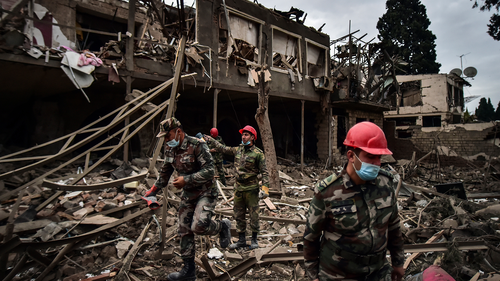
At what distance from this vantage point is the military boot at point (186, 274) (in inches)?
126

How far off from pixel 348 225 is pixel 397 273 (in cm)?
61

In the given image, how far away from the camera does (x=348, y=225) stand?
1763mm

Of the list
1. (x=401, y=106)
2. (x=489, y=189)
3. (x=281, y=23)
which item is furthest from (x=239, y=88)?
(x=401, y=106)

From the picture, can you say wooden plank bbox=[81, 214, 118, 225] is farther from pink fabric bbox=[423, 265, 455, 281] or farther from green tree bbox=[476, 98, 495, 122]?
green tree bbox=[476, 98, 495, 122]

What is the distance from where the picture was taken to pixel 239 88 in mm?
10391

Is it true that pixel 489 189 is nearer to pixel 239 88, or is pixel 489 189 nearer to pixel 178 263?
pixel 239 88

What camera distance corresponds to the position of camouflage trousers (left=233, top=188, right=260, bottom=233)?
445 centimetres

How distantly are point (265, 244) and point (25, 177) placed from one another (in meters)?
5.90

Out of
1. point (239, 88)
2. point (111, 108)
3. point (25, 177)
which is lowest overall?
point (25, 177)

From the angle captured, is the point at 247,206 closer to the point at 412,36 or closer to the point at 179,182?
the point at 179,182

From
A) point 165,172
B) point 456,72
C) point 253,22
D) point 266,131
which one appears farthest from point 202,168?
point 456,72

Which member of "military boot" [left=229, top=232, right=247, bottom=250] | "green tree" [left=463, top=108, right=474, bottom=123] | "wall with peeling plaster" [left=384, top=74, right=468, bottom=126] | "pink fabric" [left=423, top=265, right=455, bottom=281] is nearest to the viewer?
"pink fabric" [left=423, top=265, right=455, bottom=281]

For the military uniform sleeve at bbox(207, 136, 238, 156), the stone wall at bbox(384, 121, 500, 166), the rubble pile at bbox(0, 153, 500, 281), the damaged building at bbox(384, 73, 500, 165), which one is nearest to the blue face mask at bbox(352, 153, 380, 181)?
the rubble pile at bbox(0, 153, 500, 281)

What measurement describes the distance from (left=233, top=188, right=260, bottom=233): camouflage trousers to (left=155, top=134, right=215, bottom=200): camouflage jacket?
1.15m
